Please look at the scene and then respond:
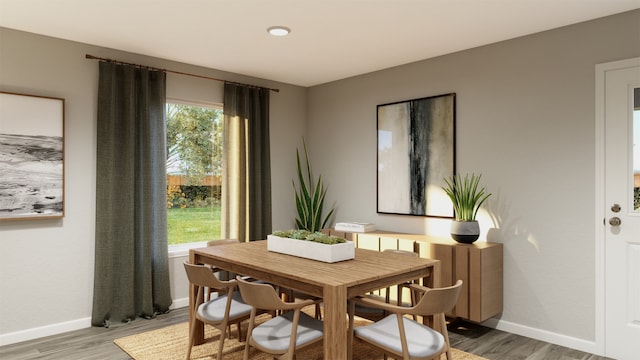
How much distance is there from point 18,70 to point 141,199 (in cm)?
144

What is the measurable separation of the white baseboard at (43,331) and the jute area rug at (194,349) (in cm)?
56

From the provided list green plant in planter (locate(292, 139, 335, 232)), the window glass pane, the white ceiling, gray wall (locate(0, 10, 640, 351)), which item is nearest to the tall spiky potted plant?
gray wall (locate(0, 10, 640, 351))

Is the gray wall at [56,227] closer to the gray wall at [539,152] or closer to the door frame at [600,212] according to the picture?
the gray wall at [539,152]

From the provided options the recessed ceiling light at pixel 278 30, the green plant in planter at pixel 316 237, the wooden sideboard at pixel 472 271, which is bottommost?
the wooden sideboard at pixel 472 271

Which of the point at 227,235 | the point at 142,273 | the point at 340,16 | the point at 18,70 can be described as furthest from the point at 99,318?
the point at 340,16

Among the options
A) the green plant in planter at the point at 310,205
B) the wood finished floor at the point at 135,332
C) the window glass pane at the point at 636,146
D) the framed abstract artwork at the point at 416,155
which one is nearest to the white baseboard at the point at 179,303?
the wood finished floor at the point at 135,332

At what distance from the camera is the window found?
462 centimetres

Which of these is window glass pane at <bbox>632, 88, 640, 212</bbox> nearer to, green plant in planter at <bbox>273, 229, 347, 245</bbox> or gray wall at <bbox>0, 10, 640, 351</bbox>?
gray wall at <bbox>0, 10, 640, 351</bbox>

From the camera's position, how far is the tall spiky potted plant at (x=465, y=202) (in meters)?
3.71

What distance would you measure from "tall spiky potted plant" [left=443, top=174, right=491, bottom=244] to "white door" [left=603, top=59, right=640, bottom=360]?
37.3 inches

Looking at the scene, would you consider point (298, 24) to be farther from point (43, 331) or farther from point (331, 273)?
point (43, 331)

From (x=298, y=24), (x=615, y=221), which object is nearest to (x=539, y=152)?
(x=615, y=221)

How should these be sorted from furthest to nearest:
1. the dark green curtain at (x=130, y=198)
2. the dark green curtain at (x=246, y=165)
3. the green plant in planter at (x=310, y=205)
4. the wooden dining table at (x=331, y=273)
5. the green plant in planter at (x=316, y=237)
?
the green plant in planter at (x=310, y=205) → the dark green curtain at (x=246, y=165) → the dark green curtain at (x=130, y=198) → the green plant in planter at (x=316, y=237) → the wooden dining table at (x=331, y=273)

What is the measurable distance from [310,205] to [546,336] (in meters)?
2.79
